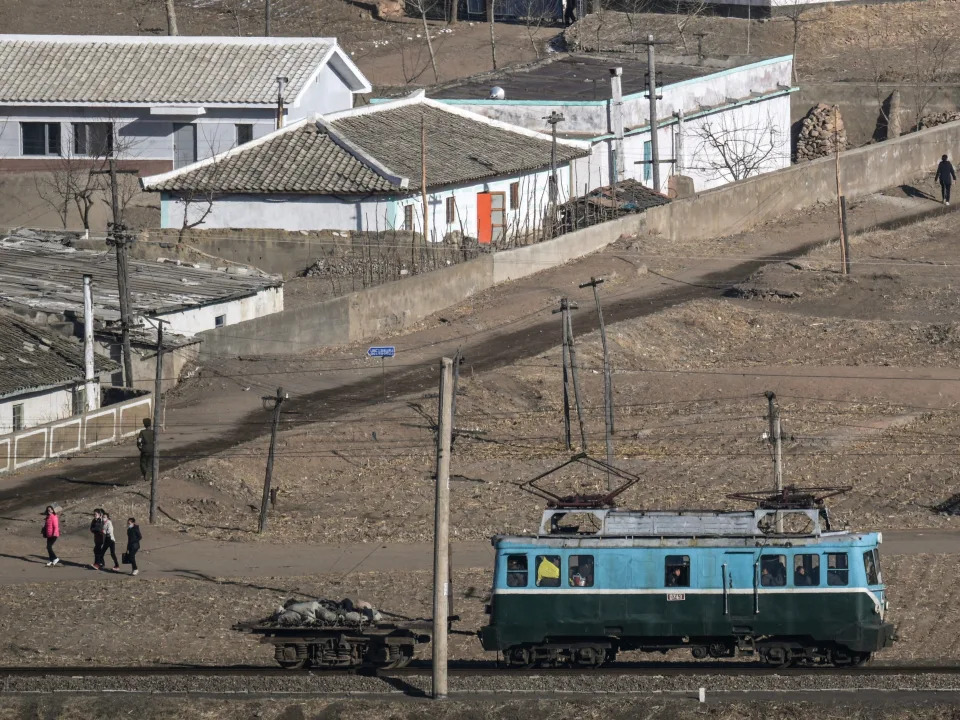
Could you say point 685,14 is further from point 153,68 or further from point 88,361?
point 88,361

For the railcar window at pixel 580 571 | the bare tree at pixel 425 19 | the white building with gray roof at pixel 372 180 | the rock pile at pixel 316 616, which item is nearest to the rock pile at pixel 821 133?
the white building with gray roof at pixel 372 180

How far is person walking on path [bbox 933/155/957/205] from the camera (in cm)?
6412

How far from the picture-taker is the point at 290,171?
56.1 metres

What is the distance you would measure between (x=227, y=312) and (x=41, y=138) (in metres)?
19.1

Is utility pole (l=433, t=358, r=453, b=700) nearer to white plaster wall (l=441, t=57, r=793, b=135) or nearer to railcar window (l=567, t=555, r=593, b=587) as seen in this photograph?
railcar window (l=567, t=555, r=593, b=587)

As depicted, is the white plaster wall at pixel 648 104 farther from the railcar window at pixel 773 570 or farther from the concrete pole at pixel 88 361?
the railcar window at pixel 773 570

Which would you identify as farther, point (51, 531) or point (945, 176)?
point (945, 176)

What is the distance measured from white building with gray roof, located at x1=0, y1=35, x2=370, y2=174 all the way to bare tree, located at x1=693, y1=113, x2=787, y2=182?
14142 millimetres

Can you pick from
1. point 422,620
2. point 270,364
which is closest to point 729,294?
point 270,364

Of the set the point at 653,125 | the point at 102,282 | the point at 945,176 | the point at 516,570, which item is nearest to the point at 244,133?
the point at 653,125

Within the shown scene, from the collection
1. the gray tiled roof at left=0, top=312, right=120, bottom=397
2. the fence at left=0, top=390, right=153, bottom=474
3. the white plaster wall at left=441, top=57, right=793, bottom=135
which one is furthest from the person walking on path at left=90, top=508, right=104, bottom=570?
the white plaster wall at left=441, top=57, right=793, bottom=135

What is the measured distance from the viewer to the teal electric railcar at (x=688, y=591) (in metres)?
25.2

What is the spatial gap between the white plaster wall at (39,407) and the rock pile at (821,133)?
39580 mm

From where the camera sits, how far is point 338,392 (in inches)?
1779
